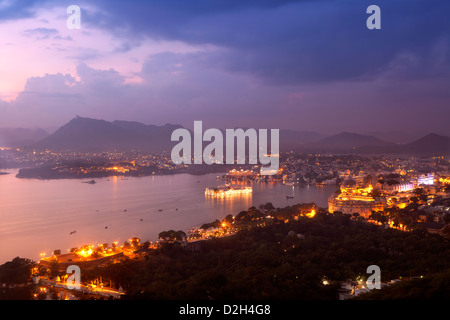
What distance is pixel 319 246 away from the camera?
193 inches

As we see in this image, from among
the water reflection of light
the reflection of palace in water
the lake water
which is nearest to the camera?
the lake water

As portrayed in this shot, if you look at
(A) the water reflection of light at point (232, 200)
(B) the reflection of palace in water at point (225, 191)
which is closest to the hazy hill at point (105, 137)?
(B) the reflection of palace in water at point (225, 191)

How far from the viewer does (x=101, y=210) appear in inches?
393

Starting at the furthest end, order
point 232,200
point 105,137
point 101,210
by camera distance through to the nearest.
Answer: point 105,137 → point 232,200 → point 101,210

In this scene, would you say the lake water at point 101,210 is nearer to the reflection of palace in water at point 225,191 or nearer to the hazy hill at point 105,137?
the reflection of palace in water at point 225,191

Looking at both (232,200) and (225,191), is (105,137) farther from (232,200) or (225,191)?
(232,200)

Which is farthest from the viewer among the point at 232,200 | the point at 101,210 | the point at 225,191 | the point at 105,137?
the point at 105,137

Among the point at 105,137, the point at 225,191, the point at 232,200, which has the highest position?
the point at 105,137

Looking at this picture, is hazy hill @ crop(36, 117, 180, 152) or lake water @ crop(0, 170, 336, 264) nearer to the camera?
lake water @ crop(0, 170, 336, 264)

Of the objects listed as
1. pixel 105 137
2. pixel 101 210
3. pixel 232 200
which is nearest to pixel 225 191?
pixel 232 200

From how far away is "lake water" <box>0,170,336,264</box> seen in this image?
7.03 metres

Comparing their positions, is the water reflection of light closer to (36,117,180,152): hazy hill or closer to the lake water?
the lake water

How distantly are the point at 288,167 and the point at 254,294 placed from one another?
19.4 m

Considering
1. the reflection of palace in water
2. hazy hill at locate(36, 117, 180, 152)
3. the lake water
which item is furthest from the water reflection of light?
hazy hill at locate(36, 117, 180, 152)
